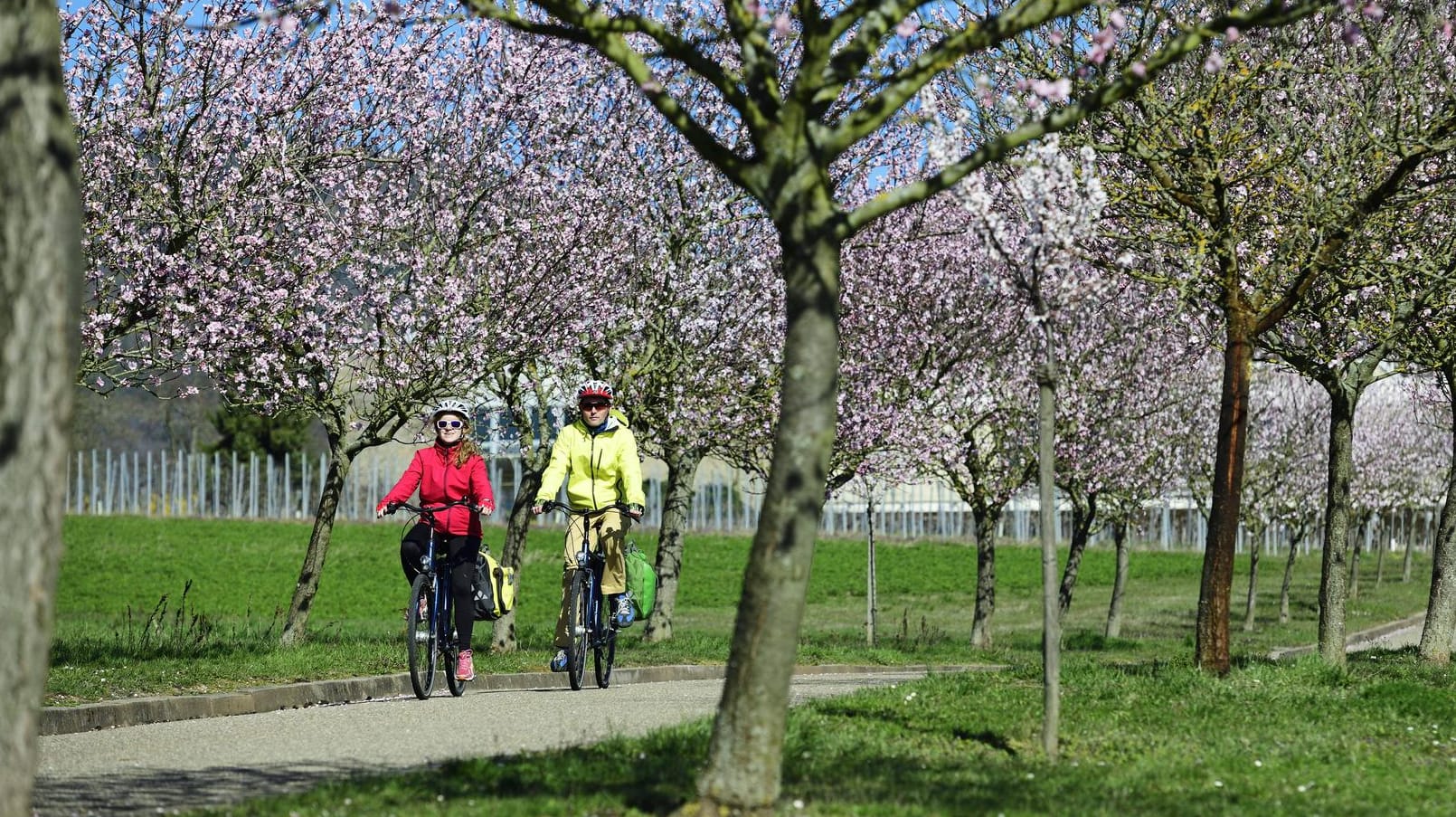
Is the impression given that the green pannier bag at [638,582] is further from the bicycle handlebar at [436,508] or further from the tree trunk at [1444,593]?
the tree trunk at [1444,593]

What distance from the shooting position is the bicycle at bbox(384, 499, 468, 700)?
12.4 metres

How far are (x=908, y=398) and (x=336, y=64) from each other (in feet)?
38.3

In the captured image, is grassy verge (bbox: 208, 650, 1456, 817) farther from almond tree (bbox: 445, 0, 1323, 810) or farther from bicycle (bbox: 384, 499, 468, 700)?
bicycle (bbox: 384, 499, 468, 700)

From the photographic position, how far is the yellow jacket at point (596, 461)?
1295 centimetres

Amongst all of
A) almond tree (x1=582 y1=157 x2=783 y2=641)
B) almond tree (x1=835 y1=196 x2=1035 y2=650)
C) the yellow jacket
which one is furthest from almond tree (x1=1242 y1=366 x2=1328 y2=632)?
the yellow jacket

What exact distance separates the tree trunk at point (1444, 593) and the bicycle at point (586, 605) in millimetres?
10354

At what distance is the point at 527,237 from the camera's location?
59.3 ft

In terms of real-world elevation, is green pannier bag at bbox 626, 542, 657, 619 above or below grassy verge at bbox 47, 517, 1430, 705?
above

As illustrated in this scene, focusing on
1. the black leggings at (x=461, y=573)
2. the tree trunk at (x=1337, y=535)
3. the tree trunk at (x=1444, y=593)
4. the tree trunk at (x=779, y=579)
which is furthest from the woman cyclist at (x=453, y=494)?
the tree trunk at (x=1444, y=593)

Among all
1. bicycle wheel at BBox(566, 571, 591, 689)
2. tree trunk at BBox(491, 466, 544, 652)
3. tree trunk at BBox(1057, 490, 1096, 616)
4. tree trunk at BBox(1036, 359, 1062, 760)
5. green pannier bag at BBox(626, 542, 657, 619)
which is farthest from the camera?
tree trunk at BBox(1057, 490, 1096, 616)

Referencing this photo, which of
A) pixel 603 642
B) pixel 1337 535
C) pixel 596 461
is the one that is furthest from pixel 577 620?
pixel 1337 535

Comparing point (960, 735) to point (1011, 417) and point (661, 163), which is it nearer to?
point (661, 163)

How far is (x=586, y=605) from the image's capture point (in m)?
13.2

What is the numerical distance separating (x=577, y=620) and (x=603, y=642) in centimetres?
60
